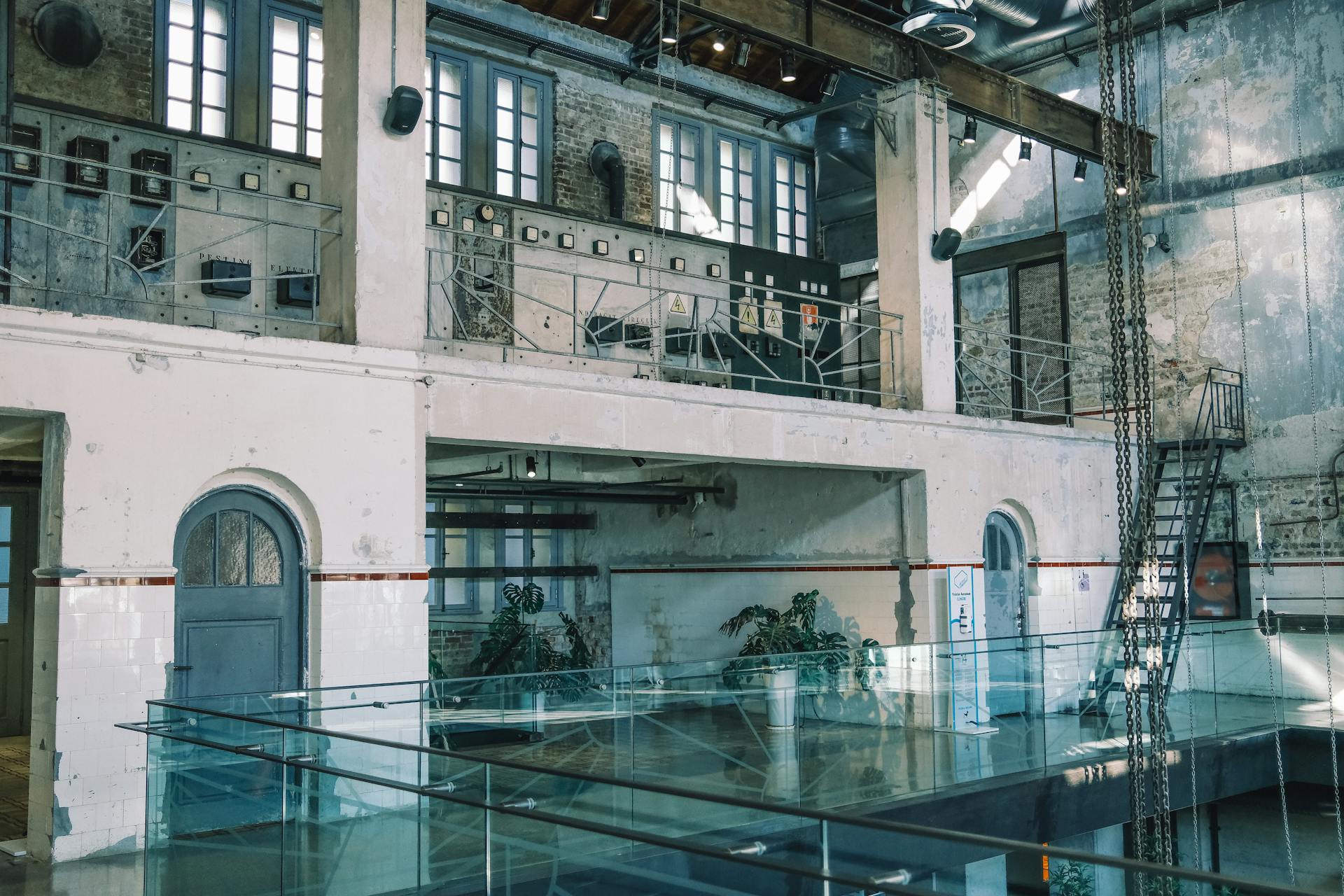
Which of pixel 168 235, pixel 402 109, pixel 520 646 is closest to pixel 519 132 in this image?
pixel 168 235

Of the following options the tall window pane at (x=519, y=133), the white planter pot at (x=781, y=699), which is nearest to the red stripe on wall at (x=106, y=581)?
the white planter pot at (x=781, y=699)

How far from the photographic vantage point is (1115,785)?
1041cm

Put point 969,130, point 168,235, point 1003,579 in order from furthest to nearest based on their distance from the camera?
1. point 1003,579
2. point 969,130
3. point 168,235

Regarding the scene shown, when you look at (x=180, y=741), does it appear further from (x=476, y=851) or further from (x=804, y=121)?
(x=804, y=121)

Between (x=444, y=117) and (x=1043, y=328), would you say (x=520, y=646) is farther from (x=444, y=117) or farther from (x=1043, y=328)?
(x=1043, y=328)

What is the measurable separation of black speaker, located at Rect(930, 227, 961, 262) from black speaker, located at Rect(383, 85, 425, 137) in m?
6.17

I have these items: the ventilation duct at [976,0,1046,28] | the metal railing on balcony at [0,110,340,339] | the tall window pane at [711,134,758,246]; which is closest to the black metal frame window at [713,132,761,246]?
the tall window pane at [711,134,758,246]

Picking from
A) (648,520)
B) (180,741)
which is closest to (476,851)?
(180,741)

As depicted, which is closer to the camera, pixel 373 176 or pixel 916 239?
pixel 373 176

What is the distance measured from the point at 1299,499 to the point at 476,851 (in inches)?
507

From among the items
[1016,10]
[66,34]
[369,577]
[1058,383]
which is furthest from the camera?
[1058,383]

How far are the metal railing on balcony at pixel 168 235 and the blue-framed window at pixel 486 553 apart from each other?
4169 mm

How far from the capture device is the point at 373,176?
340 inches

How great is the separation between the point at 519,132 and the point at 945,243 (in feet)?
19.1
